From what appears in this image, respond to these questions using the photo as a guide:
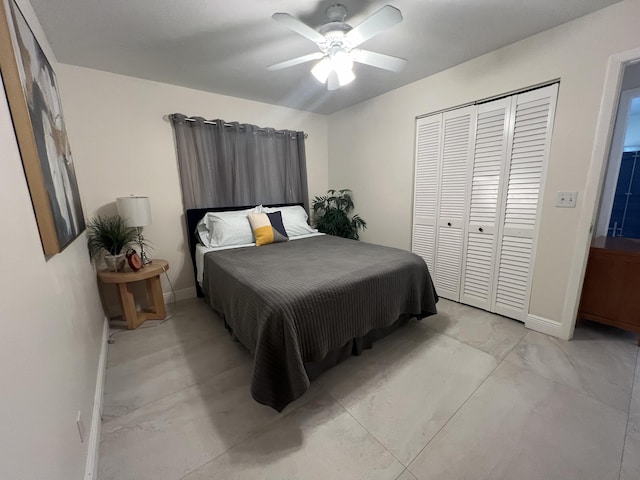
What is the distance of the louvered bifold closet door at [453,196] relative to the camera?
2520 mm

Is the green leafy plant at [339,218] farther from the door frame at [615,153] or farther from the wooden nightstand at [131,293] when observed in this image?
the door frame at [615,153]

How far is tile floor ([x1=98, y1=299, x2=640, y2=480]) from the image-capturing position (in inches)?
46.5

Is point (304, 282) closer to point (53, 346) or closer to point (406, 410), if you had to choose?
point (406, 410)

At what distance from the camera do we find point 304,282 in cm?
164

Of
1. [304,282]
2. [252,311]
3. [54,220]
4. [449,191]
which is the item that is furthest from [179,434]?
[449,191]

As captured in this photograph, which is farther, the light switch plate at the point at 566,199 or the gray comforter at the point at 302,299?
the light switch plate at the point at 566,199

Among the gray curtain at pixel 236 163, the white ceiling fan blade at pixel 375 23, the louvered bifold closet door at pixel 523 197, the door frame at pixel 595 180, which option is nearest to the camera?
the white ceiling fan blade at pixel 375 23

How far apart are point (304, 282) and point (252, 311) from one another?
36 centimetres

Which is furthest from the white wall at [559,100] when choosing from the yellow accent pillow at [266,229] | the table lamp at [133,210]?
the table lamp at [133,210]

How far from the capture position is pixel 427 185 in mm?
2867

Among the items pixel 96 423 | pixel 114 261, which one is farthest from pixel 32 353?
pixel 114 261

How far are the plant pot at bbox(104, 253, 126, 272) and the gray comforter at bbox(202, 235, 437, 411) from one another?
2.43ft

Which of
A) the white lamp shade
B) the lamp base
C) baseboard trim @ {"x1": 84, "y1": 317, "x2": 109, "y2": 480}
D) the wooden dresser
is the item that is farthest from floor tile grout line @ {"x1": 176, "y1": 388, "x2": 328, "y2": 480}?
the wooden dresser

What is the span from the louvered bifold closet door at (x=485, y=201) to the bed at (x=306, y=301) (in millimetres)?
712
